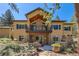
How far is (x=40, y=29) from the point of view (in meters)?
4.00

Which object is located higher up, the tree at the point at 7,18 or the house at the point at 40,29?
the tree at the point at 7,18

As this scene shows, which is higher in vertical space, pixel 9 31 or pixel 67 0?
pixel 67 0

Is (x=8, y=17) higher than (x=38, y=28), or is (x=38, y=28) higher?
(x=8, y=17)

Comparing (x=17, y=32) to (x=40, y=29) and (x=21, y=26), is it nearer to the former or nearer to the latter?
(x=21, y=26)

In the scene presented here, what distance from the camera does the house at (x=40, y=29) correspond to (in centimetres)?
399

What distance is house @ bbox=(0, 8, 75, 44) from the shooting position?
13.1 feet

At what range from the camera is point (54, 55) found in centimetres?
399

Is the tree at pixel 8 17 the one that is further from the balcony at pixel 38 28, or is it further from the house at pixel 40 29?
the balcony at pixel 38 28

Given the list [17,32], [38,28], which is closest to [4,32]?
[17,32]

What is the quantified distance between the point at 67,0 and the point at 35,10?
34 cm

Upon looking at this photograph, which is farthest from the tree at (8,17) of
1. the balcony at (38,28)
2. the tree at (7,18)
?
the balcony at (38,28)

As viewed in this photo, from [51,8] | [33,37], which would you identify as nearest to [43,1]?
[51,8]

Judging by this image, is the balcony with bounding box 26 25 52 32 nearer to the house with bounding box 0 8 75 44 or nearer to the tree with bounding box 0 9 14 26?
the house with bounding box 0 8 75 44

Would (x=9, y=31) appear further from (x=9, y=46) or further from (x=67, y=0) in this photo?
(x=67, y=0)
